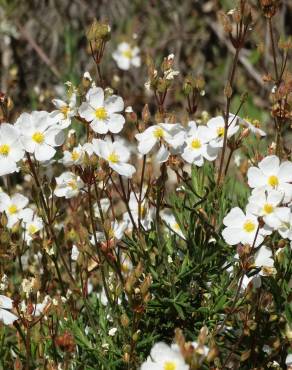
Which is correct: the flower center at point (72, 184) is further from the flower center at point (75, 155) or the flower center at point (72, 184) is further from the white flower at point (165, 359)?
the white flower at point (165, 359)

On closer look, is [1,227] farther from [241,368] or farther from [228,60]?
[228,60]

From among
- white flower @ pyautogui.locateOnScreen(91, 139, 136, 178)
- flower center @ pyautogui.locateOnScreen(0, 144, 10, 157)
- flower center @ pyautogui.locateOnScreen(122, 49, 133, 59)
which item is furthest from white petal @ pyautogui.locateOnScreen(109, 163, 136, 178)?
flower center @ pyautogui.locateOnScreen(122, 49, 133, 59)

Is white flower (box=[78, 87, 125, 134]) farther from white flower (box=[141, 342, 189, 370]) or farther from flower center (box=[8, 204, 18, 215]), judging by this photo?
white flower (box=[141, 342, 189, 370])

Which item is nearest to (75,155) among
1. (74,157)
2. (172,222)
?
(74,157)

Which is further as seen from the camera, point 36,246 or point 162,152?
point 36,246

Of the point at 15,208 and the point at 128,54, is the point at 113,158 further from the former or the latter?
the point at 128,54

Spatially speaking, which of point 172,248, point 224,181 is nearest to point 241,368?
point 172,248
